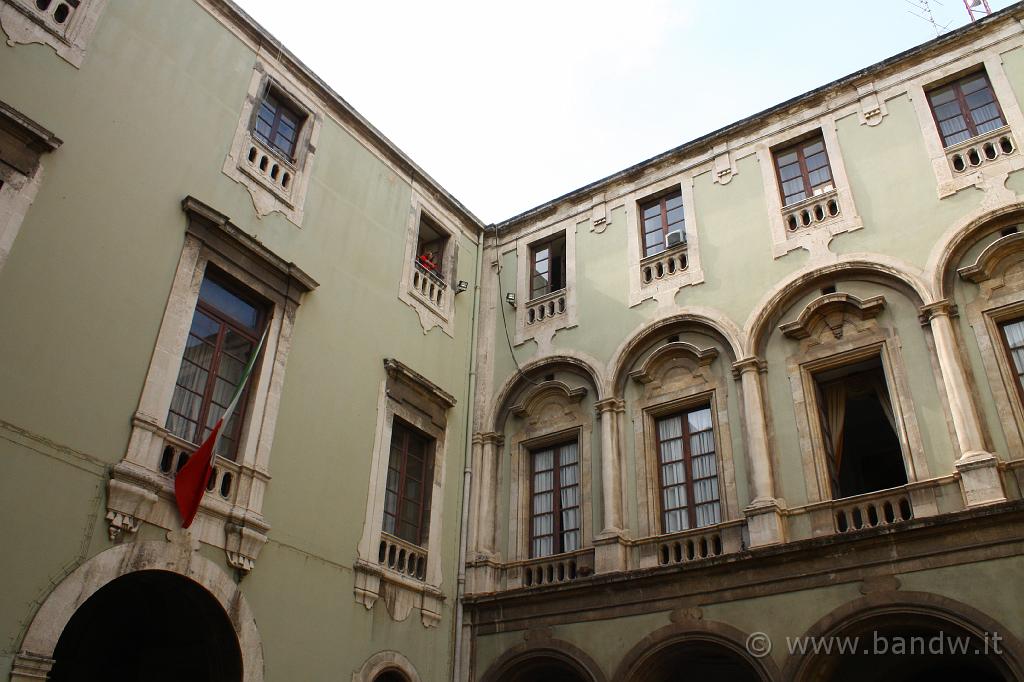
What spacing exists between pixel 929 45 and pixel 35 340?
1185 cm

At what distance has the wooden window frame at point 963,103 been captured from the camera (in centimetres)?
1145

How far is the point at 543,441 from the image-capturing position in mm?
13438

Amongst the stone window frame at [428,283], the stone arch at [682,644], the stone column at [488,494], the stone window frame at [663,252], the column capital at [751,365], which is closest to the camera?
the stone arch at [682,644]

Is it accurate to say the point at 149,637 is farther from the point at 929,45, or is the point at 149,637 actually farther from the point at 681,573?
the point at 929,45

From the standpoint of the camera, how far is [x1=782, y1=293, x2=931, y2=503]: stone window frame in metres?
10.3

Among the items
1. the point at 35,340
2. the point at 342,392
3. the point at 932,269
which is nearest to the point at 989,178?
the point at 932,269

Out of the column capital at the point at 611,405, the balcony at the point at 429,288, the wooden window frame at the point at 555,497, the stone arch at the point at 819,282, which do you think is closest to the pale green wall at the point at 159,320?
the balcony at the point at 429,288

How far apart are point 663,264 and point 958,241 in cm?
417

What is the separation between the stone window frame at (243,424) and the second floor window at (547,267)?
4.60m

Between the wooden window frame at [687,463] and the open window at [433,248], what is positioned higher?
the open window at [433,248]

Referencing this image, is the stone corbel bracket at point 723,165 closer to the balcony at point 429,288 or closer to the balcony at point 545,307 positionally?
the balcony at point 545,307

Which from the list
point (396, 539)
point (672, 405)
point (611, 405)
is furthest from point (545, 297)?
point (396, 539)

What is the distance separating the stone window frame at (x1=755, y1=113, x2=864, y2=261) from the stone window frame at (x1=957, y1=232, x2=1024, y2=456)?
5.65 ft

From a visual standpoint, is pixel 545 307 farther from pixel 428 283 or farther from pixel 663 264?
pixel 663 264
